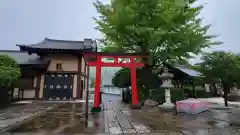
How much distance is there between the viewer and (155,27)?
35.8 feet

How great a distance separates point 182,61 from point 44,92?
570 inches

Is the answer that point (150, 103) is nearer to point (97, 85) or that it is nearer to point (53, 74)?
point (97, 85)

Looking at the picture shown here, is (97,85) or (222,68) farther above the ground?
(222,68)

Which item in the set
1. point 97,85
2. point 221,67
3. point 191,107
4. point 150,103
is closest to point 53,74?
→ point 97,85

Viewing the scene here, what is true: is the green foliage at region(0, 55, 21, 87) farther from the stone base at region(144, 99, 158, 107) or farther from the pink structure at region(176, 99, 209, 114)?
the pink structure at region(176, 99, 209, 114)

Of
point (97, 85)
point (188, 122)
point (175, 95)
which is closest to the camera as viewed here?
point (188, 122)

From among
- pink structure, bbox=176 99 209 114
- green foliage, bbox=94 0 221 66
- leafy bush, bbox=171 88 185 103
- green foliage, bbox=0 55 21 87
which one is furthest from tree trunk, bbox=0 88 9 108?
leafy bush, bbox=171 88 185 103

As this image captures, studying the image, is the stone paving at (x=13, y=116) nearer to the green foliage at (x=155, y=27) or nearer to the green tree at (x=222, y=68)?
the green foliage at (x=155, y=27)

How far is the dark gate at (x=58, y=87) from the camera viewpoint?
15.4 meters

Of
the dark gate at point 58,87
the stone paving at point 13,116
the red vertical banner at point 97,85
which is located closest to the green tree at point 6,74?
the stone paving at point 13,116

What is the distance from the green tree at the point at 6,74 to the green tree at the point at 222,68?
13.8m

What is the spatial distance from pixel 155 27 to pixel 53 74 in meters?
12.0

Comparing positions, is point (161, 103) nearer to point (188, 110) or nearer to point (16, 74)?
point (188, 110)

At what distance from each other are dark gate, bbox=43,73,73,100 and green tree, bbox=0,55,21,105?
4.10 metres
